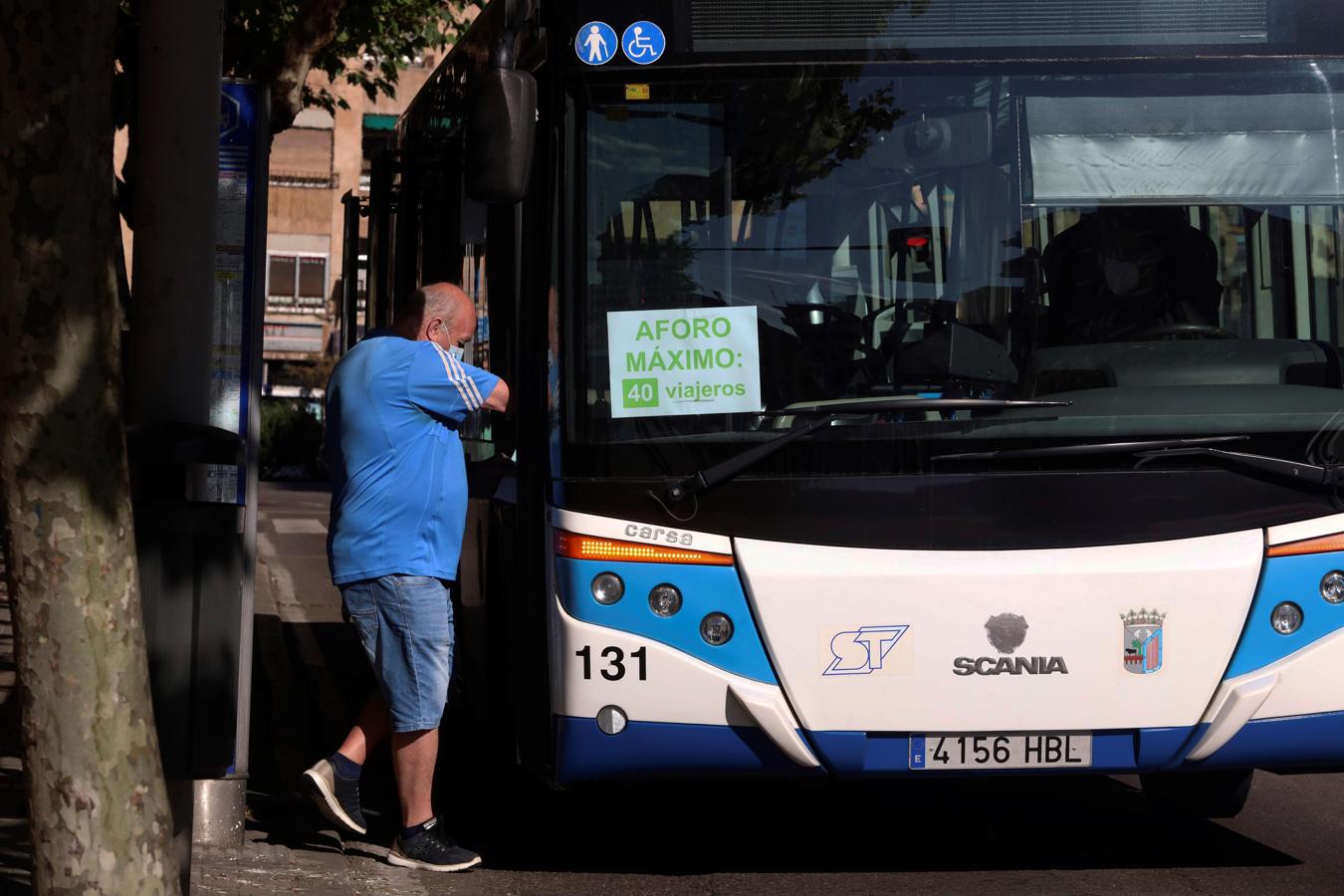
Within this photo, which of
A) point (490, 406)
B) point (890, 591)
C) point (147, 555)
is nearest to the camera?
point (147, 555)

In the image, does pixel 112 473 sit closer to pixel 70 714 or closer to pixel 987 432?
pixel 70 714

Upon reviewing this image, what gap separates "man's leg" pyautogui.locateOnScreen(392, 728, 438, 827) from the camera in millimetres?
5984

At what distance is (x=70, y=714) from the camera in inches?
150

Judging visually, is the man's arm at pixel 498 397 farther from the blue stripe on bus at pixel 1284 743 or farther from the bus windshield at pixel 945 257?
the blue stripe on bus at pixel 1284 743

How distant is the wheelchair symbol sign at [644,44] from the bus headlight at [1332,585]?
2395mm

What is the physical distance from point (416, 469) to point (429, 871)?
1221 millimetres

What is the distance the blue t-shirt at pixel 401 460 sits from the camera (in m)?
5.89

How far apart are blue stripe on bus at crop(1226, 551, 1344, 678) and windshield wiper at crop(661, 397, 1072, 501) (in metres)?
0.76

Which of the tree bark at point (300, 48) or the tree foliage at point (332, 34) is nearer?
the tree bark at point (300, 48)

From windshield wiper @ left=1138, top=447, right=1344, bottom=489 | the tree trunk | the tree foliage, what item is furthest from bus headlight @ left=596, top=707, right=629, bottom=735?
the tree foliage

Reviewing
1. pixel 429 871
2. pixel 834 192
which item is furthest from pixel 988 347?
pixel 429 871

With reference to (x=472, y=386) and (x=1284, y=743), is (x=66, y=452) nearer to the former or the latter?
(x=472, y=386)

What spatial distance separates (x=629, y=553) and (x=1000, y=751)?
1181 mm

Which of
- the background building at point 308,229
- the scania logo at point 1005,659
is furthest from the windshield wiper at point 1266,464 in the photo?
the background building at point 308,229
